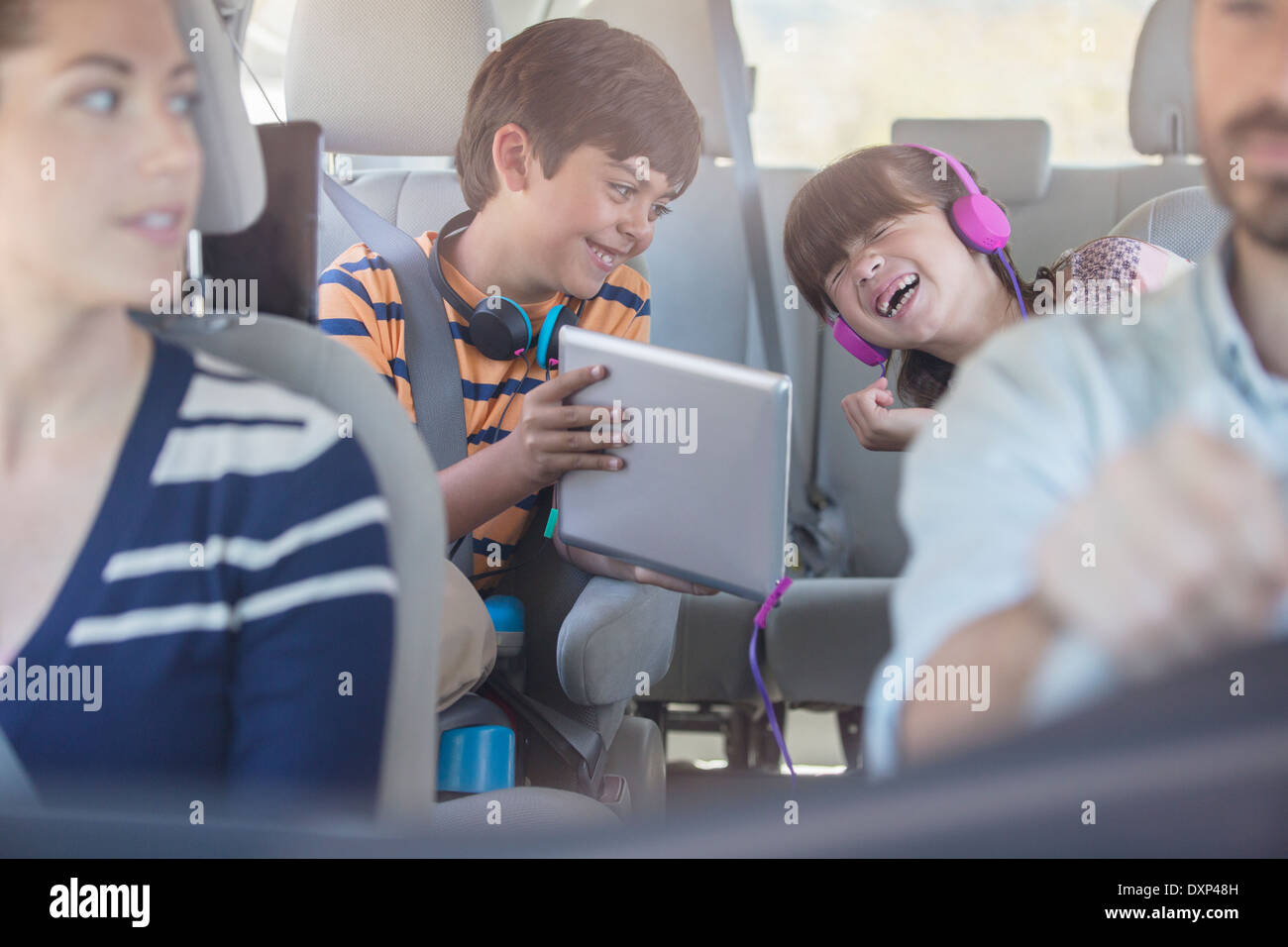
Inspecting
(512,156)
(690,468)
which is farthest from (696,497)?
(512,156)

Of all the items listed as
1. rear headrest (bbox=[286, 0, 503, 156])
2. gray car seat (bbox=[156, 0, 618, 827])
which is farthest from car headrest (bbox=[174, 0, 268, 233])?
rear headrest (bbox=[286, 0, 503, 156])

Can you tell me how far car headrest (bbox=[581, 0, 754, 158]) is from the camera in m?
1.13

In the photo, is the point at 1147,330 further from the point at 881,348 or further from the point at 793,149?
the point at 793,149

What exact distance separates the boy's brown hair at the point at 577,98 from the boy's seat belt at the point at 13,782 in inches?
25.8

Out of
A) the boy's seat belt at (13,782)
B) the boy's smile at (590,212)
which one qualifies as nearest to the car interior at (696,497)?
the boy's seat belt at (13,782)

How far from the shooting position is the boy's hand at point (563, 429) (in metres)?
1.02

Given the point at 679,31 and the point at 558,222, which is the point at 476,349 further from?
the point at 679,31

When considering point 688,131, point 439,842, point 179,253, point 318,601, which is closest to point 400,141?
point 688,131

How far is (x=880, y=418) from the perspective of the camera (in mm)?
921

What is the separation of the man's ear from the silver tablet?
19 centimetres

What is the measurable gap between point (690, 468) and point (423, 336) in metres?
0.33

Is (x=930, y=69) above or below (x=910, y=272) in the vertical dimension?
above

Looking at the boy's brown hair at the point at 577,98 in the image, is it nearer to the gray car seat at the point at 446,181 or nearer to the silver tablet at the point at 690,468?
the gray car seat at the point at 446,181
